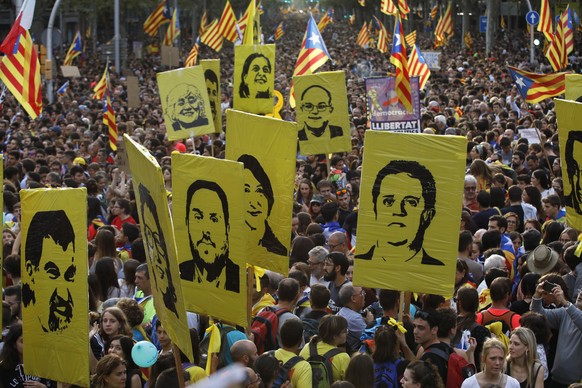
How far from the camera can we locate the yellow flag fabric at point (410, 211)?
716 centimetres

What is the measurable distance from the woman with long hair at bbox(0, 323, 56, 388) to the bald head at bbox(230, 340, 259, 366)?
1362 millimetres

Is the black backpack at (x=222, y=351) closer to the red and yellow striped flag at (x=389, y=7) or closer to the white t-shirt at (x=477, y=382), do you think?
the white t-shirt at (x=477, y=382)

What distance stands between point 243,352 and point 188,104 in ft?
34.4

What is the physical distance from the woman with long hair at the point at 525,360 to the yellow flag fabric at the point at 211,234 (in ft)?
5.48

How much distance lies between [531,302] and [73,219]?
3.06 metres

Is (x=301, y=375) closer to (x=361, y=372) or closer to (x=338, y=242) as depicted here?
(x=361, y=372)

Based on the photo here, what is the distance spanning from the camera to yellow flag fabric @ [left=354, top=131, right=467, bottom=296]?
7.16m

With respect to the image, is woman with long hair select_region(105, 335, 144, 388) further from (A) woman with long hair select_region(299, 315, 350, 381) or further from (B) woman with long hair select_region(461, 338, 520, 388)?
(B) woman with long hair select_region(461, 338, 520, 388)

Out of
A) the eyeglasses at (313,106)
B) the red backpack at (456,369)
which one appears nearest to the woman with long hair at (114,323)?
the red backpack at (456,369)

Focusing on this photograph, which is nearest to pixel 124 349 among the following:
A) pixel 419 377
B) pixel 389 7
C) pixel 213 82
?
A: pixel 419 377

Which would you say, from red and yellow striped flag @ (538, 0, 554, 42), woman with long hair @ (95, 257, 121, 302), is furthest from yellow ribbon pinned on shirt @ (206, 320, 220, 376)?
red and yellow striped flag @ (538, 0, 554, 42)

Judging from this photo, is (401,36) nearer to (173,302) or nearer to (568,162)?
(568,162)

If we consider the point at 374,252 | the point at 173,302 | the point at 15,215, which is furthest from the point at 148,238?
the point at 15,215

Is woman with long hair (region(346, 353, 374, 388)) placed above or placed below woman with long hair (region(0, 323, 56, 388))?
above
